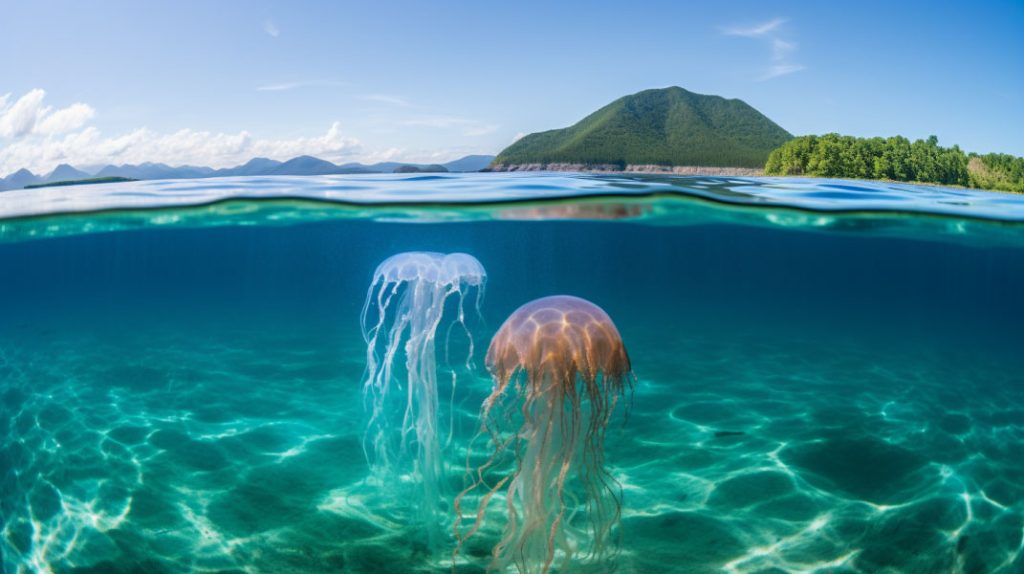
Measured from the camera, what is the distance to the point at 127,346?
42.5ft

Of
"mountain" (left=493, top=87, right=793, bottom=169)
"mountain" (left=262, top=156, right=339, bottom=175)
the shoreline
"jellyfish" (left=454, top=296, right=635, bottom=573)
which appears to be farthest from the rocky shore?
"jellyfish" (left=454, top=296, right=635, bottom=573)

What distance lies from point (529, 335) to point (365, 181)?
10324mm

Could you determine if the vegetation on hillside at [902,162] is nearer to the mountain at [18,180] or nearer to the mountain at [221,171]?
the mountain at [221,171]

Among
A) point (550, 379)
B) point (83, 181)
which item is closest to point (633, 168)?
point (83, 181)

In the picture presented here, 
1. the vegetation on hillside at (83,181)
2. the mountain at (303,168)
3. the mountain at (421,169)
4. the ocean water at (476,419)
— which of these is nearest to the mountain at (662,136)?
the ocean water at (476,419)

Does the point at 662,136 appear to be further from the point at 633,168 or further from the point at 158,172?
the point at 158,172

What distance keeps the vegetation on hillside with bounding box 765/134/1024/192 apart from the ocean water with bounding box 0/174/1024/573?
2338 millimetres

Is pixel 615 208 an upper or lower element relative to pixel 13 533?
upper

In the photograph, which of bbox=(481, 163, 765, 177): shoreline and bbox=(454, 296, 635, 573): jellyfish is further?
bbox=(481, 163, 765, 177): shoreline

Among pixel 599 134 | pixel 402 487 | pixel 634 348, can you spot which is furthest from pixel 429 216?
pixel 599 134

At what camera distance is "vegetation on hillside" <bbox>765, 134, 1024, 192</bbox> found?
1814 cm

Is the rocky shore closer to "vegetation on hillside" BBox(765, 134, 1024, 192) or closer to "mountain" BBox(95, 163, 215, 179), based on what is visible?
"vegetation on hillside" BBox(765, 134, 1024, 192)

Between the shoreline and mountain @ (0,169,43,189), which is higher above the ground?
the shoreline

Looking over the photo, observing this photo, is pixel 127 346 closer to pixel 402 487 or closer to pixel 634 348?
pixel 402 487
